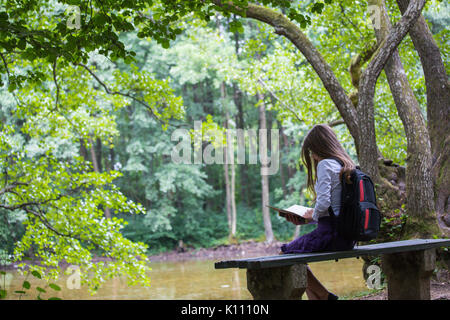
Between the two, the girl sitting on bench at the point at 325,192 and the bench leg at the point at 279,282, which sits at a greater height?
the girl sitting on bench at the point at 325,192

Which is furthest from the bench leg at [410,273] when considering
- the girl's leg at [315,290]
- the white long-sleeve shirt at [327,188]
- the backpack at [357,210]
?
the white long-sleeve shirt at [327,188]

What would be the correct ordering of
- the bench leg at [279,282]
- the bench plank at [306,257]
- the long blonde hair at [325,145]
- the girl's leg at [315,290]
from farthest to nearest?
the girl's leg at [315,290]
the long blonde hair at [325,145]
the bench leg at [279,282]
the bench plank at [306,257]

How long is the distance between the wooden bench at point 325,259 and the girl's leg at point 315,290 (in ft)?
1.66

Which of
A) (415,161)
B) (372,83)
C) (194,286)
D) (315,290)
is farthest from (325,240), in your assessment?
(194,286)

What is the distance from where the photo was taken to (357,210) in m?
3.42

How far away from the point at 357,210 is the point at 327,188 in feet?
0.81

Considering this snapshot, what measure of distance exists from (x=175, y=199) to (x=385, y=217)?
65.8ft

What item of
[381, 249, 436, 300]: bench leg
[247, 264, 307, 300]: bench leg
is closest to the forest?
[247, 264, 307, 300]: bench leg

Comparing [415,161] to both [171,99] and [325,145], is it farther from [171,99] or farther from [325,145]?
[171,99]

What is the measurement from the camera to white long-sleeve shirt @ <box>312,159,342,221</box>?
3443 mm

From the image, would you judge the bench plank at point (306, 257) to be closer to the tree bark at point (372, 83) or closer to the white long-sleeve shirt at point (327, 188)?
the white long-sleeve shirt at point (327, 188)

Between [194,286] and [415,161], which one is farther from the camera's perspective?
[194,286]

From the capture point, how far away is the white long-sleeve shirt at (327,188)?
344cm
